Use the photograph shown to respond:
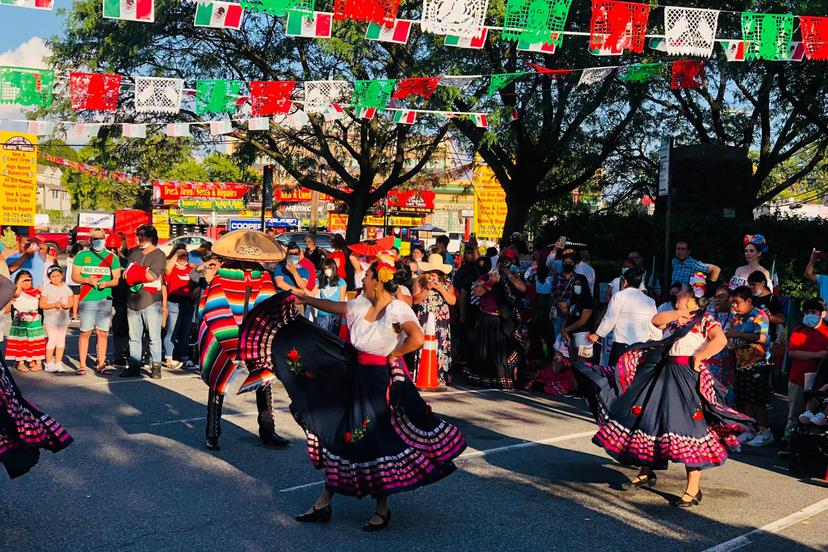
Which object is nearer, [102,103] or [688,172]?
[102,103]

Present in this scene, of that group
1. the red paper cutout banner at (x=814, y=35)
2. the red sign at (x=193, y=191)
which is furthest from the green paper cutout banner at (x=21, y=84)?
the red sign at (x=193, y=191)

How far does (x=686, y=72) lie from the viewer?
578 inches

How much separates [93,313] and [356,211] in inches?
534

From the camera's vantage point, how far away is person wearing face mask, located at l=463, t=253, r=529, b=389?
45.1ft

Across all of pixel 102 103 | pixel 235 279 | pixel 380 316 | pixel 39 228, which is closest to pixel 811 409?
pixel 380 316

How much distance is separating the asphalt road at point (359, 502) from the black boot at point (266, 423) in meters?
0.16

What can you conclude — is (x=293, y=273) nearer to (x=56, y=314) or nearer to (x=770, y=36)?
(x=56, y=314)

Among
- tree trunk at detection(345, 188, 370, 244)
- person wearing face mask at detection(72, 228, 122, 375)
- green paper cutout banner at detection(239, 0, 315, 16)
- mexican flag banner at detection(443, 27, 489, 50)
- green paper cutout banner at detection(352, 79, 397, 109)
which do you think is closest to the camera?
person wearing face mask at detection(72, 228, 122, 375)

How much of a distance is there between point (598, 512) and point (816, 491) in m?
2.36

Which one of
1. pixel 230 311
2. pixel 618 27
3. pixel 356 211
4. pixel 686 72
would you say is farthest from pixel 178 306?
pixel 356 211

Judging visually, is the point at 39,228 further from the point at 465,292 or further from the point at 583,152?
the point at 465,292

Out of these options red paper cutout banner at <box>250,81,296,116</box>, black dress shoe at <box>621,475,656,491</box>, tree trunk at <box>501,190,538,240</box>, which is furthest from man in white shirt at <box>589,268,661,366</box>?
tree trunk at <box>501,190,538,240</box>

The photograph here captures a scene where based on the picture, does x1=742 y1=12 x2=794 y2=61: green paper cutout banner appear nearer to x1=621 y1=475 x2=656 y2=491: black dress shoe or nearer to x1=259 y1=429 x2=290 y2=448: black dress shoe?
x1=621 y1=475 x2=656 y2=491: black dress shoe

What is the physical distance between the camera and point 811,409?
9.00 m
